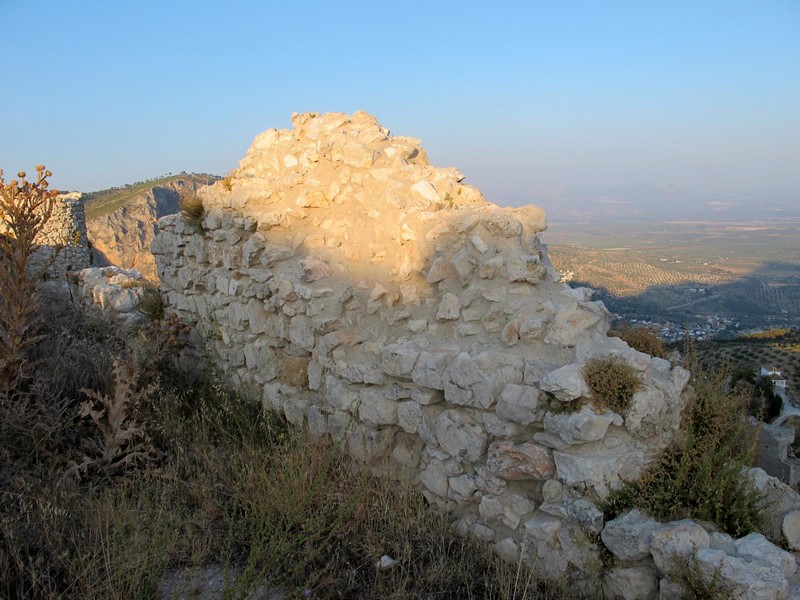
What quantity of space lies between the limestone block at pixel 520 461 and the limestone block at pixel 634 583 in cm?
58

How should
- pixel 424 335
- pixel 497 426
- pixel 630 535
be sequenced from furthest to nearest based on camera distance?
pixel 424 335
pixel 497 426
pixel 630 535

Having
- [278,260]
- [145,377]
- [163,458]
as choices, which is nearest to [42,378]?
[145,377]

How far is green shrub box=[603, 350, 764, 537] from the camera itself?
2.64 m

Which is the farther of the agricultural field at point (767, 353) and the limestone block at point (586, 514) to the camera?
the agricultural field at point (767, 353)

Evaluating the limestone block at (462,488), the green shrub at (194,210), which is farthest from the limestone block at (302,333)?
the green shrub at (194,210)

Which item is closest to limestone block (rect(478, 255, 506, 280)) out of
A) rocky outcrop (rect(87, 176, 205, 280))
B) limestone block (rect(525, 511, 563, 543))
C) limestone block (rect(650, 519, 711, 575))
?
limestone block (rect(525, 511, 563, 543))

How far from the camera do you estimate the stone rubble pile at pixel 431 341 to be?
2883 mm

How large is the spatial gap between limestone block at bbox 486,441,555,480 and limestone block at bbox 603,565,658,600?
22.9 inches

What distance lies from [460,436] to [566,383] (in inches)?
31.8

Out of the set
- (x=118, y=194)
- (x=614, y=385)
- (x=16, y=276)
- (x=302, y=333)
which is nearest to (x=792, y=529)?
(x=614, y=385)

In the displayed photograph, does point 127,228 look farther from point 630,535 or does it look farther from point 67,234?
point 630,535

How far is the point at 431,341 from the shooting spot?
3.78 meters

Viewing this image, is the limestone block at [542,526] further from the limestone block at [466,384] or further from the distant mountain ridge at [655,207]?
the distant mountain ridge at [655,207]

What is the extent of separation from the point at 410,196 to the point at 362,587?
9.73 feet
